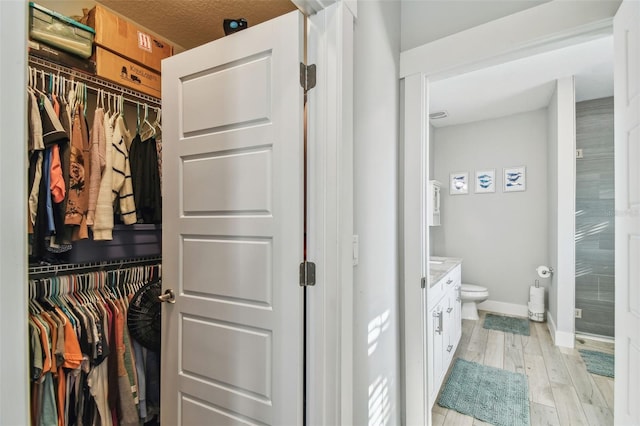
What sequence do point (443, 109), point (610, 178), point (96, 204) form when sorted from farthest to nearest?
point (443, 109)
point (610, 178)
point (96, 204)

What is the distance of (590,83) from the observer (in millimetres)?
3191

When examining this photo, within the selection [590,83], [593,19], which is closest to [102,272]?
[593,19]

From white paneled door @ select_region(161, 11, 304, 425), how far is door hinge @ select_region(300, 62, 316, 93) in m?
0.02

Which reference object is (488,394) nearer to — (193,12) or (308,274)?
(308,274)

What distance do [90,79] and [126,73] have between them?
19 centimetres

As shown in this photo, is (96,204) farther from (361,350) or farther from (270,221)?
(361,350)

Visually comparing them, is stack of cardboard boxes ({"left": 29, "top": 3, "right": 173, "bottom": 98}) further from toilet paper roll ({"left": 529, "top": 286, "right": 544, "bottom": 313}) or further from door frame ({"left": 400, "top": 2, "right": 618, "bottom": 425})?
toilet paper roll ({"left": 529, "top": 286, "right": 544, "bottom": 313})

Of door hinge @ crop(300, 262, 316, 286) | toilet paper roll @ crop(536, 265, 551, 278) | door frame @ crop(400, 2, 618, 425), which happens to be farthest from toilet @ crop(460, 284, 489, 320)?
door hinge @ crop(300, 262, 316, 286)

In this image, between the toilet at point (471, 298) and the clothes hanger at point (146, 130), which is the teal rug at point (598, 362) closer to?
the toilet at point (471, 298)

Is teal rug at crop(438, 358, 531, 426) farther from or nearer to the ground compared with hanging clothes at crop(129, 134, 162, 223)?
nearer to the ground

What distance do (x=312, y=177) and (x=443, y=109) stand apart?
10.9 feet

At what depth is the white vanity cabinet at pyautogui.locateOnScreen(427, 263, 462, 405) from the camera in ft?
6.31

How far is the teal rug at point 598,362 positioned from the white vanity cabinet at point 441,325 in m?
1.08

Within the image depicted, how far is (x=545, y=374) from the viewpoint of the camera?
2629 mm
